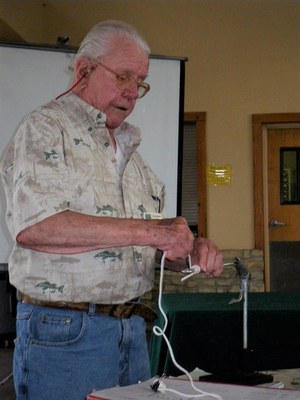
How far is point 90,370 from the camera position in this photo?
1208 mm

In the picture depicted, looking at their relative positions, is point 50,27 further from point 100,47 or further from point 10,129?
point 100,47

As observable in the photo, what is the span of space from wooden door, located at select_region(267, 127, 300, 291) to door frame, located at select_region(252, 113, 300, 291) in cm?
9

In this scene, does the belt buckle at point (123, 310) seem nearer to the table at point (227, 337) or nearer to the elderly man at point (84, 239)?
the elderly man at point (84, 239)

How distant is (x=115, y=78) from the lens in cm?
135

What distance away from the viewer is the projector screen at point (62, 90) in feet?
10.4

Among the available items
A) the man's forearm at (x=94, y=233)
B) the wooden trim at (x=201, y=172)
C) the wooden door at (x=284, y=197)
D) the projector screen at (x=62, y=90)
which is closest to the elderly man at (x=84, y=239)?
the man's forearm at (x=94, y=233)

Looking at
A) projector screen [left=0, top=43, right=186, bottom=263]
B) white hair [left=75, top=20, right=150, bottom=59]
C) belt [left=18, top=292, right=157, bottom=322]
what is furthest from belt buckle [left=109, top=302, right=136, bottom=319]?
projector screen [left=0, top=43, right=186, bottom=263]

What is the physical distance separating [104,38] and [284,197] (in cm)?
420

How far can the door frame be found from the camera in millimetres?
5215

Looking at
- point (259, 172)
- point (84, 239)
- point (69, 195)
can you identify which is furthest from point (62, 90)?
point (259, 172)

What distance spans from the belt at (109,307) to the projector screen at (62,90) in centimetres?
175

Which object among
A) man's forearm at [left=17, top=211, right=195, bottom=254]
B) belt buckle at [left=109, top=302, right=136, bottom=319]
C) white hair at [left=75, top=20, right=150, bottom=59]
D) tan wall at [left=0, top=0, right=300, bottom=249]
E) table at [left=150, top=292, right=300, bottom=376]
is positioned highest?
tan wall at [left=0, top=0, right=300, bottom=249]

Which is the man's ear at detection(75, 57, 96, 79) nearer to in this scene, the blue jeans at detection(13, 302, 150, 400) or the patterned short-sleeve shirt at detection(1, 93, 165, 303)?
the patterned short-sleeve shirt at detection(1, 93, 165, 303)

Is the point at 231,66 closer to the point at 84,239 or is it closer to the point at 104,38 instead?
the point at 104,38
